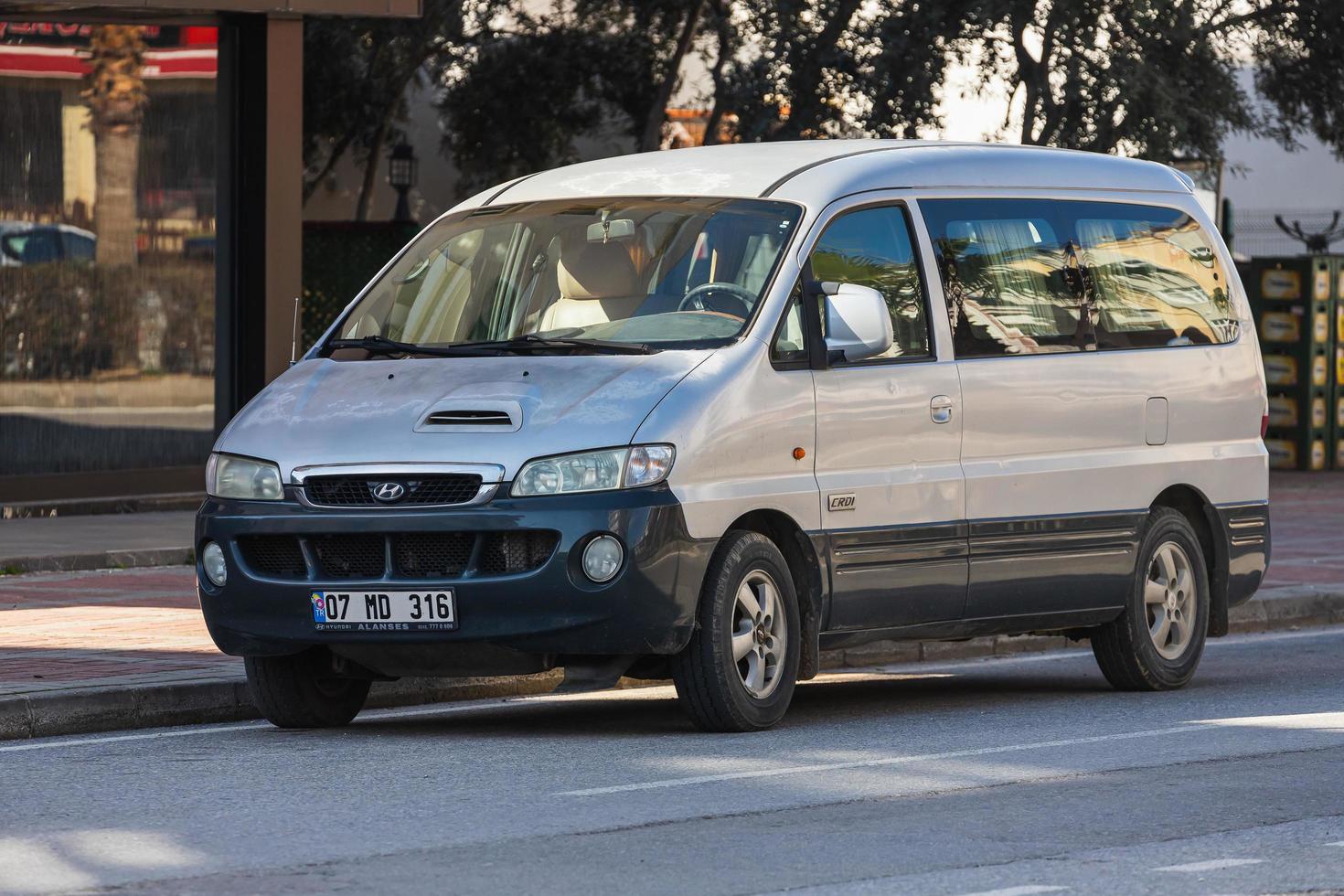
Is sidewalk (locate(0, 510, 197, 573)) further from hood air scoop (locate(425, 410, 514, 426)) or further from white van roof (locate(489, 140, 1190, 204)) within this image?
hood air scoop (locate(425, 410, 514, 426))

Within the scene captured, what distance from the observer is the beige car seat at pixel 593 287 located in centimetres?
887

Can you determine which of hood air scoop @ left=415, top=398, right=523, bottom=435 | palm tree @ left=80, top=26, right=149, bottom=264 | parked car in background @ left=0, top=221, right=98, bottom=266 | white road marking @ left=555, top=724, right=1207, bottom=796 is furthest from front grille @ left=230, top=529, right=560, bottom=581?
palm tree @ left=80, top=26, right=149, bottom=264

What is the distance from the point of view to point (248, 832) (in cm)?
666

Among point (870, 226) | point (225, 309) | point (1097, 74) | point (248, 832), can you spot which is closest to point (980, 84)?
point (1097, 74)

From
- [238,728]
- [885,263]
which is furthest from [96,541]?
[885,263]

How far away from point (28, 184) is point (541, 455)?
424 inches

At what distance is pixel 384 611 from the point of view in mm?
8188

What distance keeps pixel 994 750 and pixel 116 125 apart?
11.6 metres

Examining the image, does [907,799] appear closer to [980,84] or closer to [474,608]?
[474,608]

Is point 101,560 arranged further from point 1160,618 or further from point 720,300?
point 720,300

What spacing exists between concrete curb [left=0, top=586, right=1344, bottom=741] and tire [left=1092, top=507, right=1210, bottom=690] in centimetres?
103

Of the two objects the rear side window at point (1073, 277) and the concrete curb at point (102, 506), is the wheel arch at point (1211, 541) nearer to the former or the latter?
the rear side window at point (1073, 277)

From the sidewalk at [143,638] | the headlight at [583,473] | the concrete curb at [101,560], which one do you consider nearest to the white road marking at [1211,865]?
the headlight at [583,473]

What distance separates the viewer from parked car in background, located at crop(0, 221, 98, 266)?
17.8 m
